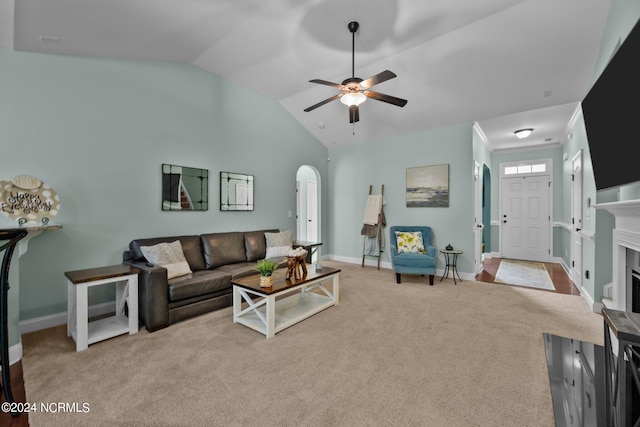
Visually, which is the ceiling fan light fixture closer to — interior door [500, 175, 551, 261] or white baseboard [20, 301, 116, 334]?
white baseboard [20, 301, 116, 334]

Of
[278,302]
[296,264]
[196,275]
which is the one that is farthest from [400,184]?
[196,275]

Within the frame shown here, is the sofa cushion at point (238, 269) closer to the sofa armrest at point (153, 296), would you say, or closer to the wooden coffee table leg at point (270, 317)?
the sofa armrest at point (153, 296)

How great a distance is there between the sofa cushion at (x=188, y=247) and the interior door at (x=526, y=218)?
704cm

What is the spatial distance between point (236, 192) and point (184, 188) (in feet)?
2.85

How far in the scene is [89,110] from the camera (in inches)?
123

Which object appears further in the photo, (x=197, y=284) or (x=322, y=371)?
(x=197, y=284)

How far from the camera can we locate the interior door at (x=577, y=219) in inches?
163

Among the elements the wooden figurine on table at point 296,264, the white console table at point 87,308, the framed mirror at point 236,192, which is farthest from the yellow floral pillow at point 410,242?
the white console table at point 87,308

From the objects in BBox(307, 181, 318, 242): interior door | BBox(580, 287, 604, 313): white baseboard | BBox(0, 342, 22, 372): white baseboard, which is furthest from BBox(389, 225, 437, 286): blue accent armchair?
BBox(0, 342, 22, 372): white baseboard

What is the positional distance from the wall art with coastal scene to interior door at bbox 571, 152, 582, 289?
1.82 metres

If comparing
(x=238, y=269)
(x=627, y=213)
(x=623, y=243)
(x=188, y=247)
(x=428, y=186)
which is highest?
(x=428, y=186)

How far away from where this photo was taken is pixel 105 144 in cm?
323

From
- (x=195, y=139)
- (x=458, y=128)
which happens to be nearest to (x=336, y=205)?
(x=458, y=128)

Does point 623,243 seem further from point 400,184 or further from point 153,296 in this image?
point 153,296
